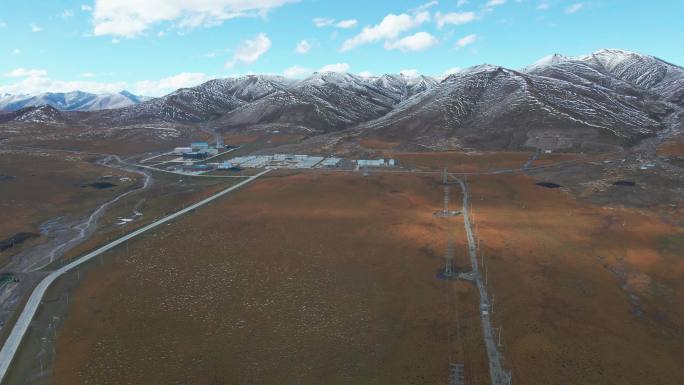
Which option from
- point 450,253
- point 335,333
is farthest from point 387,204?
point 335,333

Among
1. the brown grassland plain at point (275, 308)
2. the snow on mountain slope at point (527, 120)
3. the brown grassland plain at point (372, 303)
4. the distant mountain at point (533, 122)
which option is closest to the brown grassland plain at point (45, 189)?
the brown grassland plain at point (275, 308)

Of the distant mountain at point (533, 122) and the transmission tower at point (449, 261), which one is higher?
the distant mountain at point (533, 122)

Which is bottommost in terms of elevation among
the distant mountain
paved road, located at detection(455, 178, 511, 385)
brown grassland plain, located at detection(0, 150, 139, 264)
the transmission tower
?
paved road, located at detection(455, 178, 511, 385)

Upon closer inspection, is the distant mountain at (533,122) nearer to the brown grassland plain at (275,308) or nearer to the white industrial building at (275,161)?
the white industrial building at (275,161)

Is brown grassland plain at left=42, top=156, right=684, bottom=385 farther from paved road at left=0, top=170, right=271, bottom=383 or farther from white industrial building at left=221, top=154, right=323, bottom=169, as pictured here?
white industrial building at left=221, top=154, right=323, bottom=169

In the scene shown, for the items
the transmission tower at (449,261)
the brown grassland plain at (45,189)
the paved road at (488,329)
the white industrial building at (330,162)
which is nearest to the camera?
the paved road at (488,329)

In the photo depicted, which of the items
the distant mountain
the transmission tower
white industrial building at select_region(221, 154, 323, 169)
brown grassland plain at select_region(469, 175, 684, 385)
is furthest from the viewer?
the distant mountain

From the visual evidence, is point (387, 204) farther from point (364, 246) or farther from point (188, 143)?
point (188, 143)

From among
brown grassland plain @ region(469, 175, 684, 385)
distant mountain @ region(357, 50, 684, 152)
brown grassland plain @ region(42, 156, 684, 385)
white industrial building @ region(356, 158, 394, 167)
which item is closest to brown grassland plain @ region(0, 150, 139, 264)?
brown grassland plain @ region(42, 156, 684, 385)
